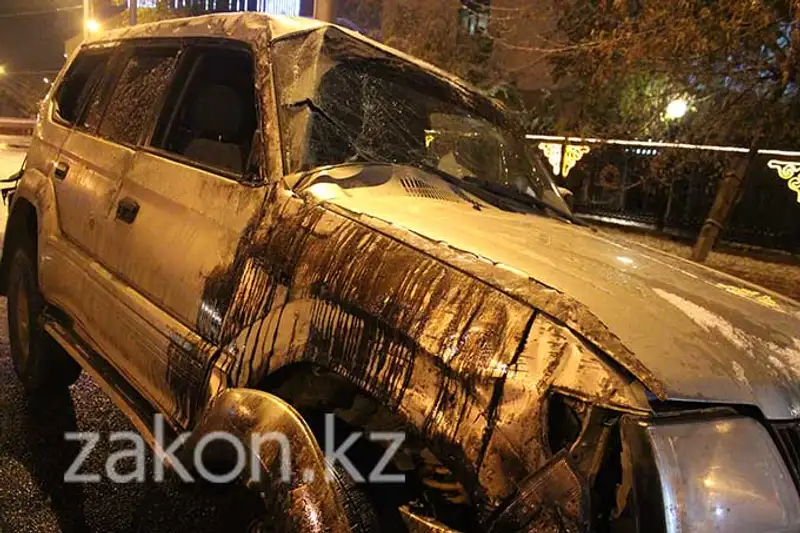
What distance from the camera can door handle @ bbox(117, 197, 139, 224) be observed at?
3117 millimetres

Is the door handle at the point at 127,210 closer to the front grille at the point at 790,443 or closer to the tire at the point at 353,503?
the tire at the point at 353,503

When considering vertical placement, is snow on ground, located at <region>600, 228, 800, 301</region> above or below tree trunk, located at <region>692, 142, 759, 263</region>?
below

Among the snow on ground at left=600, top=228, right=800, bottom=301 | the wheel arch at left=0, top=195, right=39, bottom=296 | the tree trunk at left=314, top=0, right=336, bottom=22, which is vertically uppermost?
the tree trunk at left=314, top=0, right=336, bottom=22

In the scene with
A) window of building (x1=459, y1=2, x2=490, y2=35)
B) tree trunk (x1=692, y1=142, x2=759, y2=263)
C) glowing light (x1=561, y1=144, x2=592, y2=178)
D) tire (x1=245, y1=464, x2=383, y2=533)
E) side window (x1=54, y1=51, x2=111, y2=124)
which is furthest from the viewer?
window of building (x1=459, y1=2, x2=490, y2=35)

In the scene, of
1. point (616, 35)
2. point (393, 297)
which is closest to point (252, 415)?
point (393, 297)

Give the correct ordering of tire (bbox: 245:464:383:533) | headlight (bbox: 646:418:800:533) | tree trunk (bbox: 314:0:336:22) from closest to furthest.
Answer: headlight (bbox: 646:418:800:533)
tire (bbox: 245:464:383:533)
tree trunk (bbox: 314:0:336:22)

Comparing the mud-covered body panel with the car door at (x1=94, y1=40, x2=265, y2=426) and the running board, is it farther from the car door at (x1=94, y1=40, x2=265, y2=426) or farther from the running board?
the running board

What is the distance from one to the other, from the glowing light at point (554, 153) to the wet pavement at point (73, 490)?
10870 millimetres

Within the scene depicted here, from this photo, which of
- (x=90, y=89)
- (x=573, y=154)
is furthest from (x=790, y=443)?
(x=573, y=154)

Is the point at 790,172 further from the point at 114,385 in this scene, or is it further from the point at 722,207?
the point at 114,385

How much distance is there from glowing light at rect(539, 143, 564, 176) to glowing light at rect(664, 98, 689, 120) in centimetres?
202

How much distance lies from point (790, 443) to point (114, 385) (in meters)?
2.60

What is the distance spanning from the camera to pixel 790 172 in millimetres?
10234

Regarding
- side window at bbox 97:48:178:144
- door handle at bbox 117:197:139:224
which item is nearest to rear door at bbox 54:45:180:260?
side window at bbox 97:48:178:144
